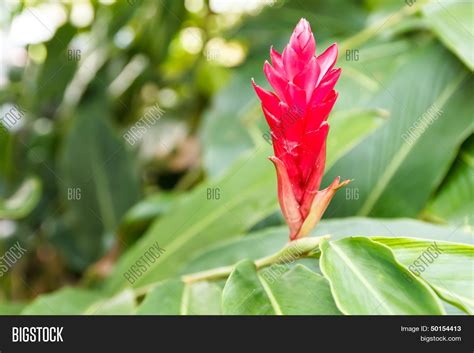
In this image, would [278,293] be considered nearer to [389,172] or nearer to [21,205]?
[389,172]

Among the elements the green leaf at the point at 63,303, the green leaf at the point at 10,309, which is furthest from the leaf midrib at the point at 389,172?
the green leaf at the point at 10,309

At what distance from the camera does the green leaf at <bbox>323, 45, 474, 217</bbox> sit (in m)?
0.63

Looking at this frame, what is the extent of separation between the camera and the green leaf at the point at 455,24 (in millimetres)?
611

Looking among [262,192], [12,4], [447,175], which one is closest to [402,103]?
[447,175]

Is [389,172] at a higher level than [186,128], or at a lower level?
lower

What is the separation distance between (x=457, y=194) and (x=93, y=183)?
644 millimetres

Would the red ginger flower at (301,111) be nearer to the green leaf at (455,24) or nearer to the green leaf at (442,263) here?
the green leaf at (442,263)

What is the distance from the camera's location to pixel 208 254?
630 mm

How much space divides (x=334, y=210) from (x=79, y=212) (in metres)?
0.54

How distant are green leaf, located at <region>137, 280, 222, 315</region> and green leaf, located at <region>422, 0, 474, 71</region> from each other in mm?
392

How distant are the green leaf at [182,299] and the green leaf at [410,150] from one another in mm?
181

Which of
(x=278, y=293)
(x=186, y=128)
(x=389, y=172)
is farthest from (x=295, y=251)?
(x=186, y=128)

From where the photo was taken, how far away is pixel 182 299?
20.6 inches
